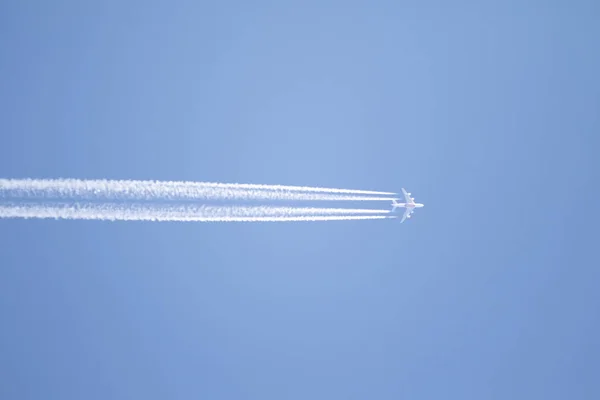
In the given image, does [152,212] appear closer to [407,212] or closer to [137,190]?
[137,190]

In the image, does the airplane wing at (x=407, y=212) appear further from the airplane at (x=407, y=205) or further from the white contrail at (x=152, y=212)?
the white contrail at (x=152, y=212)

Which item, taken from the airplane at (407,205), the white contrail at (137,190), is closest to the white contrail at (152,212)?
the white contrail at (137,190)

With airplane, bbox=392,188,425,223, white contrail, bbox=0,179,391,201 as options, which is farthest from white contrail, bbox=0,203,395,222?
airplane, bbox=392,188,425,223

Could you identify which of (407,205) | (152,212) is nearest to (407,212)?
(407,205)

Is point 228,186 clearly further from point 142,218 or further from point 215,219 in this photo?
point 142,218

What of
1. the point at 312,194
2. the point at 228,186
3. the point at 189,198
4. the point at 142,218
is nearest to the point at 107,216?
the point at 142,218
